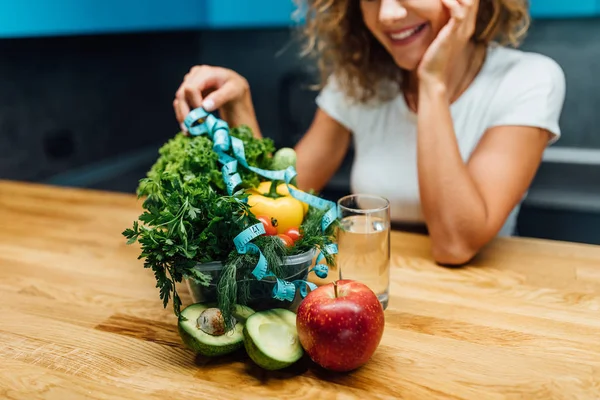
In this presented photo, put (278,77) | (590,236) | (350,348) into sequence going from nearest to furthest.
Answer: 1. (350,348)
2. (590,236)
3. (278,77)

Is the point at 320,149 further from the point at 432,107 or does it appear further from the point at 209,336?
the point at 209,336

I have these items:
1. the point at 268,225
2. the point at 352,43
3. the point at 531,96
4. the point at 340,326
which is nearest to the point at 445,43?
the point at 531,96

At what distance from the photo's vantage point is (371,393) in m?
0.73

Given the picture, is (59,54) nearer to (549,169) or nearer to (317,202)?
(317,202)

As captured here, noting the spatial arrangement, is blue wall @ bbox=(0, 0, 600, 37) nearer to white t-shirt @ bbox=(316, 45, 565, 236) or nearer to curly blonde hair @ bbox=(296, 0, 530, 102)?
curly blonde hair @ bbox=(296, 0, 530, 102)

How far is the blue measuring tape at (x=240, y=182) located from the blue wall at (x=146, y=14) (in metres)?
1.09

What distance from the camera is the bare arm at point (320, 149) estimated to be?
1742mm

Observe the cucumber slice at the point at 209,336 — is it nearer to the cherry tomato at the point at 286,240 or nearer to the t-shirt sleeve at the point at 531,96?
the cherry tomato at the point at 286,240

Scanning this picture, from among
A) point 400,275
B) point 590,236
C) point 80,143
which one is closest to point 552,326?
point 400,275

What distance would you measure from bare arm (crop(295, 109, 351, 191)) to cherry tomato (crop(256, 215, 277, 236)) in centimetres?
88

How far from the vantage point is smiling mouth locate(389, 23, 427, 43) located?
1366 millimetres

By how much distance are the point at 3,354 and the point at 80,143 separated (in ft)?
6.01

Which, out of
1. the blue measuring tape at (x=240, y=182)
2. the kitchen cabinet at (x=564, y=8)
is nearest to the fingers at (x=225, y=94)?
the blue measuring tape at (x=240, y=182)

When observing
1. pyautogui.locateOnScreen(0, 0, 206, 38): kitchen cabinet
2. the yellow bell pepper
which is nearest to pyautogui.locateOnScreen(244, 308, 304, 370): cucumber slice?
the yellow bell pepper
